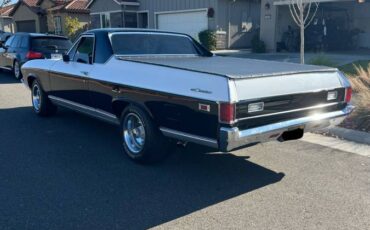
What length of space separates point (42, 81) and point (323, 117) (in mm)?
5102

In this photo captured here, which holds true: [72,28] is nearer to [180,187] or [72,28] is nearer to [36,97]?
[36,97]

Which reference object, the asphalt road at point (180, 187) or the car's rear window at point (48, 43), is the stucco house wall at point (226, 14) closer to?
the car's rear window at point (48, 43)

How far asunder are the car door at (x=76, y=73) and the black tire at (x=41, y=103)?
62 cm

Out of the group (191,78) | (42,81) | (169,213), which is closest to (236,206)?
(169,213)

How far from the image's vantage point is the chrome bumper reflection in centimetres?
375

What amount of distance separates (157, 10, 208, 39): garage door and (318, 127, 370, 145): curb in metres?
17.1

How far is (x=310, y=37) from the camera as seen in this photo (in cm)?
2073

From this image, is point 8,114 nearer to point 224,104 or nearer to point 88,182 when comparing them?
point 88,182

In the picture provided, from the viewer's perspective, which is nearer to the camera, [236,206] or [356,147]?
[236,206]

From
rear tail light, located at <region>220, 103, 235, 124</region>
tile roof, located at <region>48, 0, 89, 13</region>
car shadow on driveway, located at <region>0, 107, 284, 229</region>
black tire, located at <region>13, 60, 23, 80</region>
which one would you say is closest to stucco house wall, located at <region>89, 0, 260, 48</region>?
tile roof, located at <region>48, 0, 89, 13</region>

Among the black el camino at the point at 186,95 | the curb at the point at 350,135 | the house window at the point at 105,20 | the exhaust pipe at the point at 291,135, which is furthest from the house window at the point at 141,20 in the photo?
the exhaust pipe at the point at 291,135

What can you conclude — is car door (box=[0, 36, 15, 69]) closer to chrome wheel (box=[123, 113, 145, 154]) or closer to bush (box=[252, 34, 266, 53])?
chrome wheel (box=[123, 113, 145, 154])

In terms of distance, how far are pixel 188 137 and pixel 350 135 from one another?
10.5ft

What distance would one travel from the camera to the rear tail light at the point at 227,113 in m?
3.70
